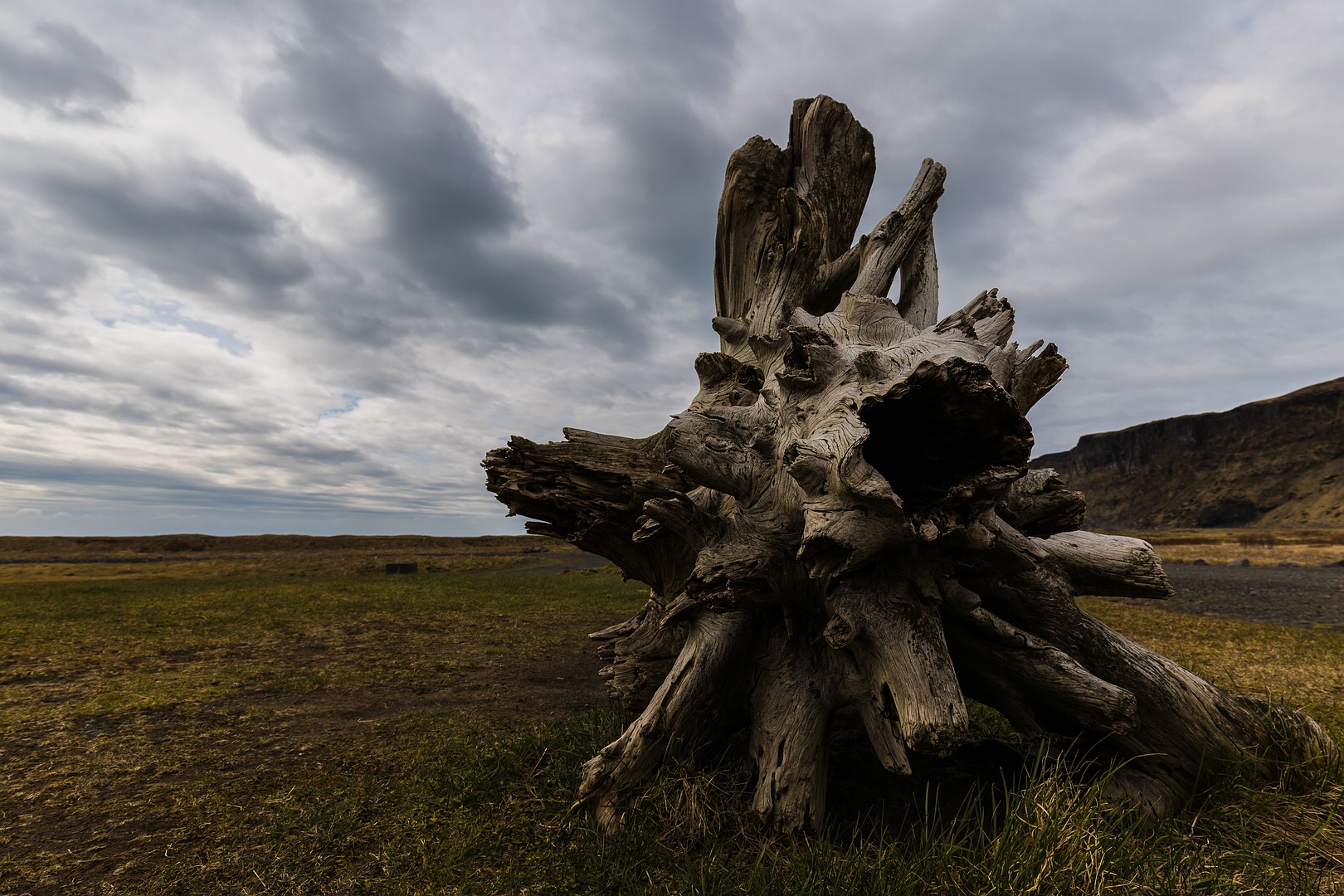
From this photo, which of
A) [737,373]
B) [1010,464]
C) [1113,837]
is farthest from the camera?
[737,373]

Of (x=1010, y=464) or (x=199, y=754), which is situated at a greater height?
(x=1010, y=464)

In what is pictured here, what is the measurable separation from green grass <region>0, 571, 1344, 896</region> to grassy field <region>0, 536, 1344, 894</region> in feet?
0.06

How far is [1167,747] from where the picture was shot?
13.2ft

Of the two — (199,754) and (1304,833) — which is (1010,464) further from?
(199,754)

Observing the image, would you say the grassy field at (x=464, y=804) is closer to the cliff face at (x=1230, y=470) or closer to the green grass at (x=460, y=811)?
the green grass at (x=460, y=811)

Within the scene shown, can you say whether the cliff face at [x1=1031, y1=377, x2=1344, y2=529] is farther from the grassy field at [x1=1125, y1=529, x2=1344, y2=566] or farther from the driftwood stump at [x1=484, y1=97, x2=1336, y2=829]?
the driftwood stump at [x1=484, y1=97, x2=1336, y2=829]

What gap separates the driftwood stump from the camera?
315cm

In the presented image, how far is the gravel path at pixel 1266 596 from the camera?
1330cm

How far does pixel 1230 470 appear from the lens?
92875mm

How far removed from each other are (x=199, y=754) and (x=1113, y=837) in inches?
274

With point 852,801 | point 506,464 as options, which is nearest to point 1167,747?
point 852,801

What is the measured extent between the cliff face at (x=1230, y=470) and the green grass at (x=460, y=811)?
283 ft

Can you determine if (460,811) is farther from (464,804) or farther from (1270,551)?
(1270,551)

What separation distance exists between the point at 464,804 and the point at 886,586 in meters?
3.29
